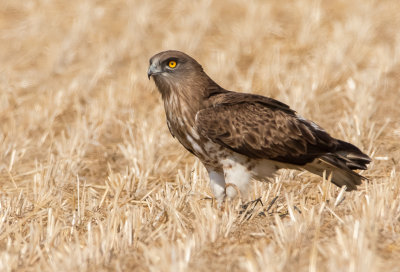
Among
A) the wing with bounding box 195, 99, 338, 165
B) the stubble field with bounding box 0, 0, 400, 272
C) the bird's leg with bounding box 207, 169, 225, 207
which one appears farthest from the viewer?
the bird's leg with bounding box 207, 169, 225, 207

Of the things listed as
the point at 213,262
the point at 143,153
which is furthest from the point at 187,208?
the point at 143,153

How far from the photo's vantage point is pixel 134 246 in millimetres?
4922

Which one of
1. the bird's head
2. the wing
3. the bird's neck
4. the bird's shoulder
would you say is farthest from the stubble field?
the bird's head

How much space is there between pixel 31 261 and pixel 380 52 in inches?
306

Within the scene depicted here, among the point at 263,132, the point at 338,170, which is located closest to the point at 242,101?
the point at 263,132

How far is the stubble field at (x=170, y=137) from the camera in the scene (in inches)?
→ 184

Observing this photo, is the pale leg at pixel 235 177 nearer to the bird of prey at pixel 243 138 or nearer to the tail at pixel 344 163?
the bird of prey at pixel 243 138

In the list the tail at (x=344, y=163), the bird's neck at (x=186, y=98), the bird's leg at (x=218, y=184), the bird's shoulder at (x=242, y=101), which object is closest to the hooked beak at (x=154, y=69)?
the bird's neck at (x=186, y=98)

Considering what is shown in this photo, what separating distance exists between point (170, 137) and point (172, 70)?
252cm

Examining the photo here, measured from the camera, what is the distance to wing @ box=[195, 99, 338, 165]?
5.70 metres

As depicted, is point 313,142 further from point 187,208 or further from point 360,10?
point 360,10

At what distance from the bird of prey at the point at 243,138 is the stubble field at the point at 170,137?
0.25m

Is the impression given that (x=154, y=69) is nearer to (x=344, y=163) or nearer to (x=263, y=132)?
(x=263, y=132)

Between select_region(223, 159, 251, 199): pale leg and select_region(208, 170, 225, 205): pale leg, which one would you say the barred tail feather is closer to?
select_region(223, 159, 251, 199): pale leg
